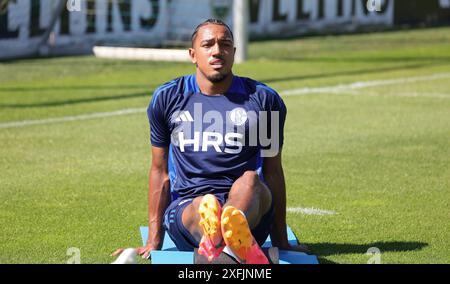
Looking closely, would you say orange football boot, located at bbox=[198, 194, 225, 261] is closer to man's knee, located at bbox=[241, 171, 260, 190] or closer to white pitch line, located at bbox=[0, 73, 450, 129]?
man's knee, located at bbox=[241, 171, 260, 190]

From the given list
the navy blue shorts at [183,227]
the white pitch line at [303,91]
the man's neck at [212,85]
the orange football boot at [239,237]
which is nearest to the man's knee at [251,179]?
the navy blue shorts at [183,227]

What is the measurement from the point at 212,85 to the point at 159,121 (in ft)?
1.35

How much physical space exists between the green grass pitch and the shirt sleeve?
2.81 ft

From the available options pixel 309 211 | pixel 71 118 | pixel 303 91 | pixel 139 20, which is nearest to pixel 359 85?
pixel 303 91

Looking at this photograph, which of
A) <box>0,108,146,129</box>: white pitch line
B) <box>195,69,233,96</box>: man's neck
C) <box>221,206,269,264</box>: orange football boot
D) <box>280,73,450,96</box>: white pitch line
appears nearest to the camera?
<box>221,206,269,264</box>: orange football boot

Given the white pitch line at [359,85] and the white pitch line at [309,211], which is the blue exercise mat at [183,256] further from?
the white pitch line at [359,85]

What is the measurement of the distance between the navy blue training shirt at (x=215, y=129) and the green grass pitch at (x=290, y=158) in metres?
0.84

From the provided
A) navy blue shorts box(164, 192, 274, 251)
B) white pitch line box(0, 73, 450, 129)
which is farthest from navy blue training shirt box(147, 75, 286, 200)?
white pitch line box(0, 73, 450, 129)

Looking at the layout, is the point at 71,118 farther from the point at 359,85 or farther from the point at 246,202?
the point at 246,202

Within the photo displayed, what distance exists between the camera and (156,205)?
7.43 metres

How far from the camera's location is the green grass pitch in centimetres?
828

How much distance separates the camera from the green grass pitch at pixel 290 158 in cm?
828

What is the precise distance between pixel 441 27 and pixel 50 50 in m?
14.1

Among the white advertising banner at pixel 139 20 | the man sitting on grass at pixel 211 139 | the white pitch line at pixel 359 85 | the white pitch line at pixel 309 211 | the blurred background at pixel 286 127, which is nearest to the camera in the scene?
the man sitting on grass at pixel 211 139
